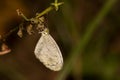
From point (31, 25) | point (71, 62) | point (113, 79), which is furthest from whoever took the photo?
point (113, 79)

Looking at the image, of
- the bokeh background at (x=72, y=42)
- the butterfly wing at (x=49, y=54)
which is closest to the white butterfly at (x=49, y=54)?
the butterfly wing at (x=49, y=54)

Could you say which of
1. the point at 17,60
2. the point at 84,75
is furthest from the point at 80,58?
the point at 17,60

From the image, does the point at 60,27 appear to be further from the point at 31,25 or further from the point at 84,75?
the point at 31,25

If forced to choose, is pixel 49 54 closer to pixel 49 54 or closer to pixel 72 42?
pixel 49 54

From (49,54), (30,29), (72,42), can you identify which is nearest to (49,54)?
(49,54)

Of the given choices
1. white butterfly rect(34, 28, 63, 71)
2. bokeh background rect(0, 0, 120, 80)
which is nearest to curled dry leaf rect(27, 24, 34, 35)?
white butterfly rect(34, 28, 63, 71)

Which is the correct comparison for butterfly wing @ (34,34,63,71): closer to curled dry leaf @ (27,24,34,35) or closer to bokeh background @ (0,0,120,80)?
curled dry leaf @ (27,24,34,35)

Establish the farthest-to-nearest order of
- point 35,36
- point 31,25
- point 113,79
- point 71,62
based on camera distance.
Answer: point 35,36 → point 113,79 → point 71,62 → point 31,25
